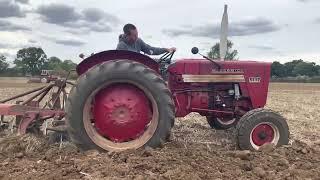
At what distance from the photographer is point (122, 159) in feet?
17.6

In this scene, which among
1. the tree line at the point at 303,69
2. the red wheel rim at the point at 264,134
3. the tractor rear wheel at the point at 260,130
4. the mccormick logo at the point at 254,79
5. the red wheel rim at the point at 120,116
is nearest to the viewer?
the red wheel rim at the point at 120,116

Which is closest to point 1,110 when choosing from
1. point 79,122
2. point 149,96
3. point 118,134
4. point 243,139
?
point 79,122

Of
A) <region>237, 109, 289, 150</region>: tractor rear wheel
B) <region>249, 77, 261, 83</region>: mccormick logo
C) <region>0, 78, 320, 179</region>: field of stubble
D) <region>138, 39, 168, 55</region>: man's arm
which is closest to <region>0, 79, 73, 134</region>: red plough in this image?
<region>0, 78, 320, 179</region>: field of stubble

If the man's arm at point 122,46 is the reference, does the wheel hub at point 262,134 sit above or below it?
below

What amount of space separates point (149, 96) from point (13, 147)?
71.1 inches

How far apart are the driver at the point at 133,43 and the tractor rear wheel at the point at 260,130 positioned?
4.98ft

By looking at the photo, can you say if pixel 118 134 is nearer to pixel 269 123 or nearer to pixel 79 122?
pixel 79 122

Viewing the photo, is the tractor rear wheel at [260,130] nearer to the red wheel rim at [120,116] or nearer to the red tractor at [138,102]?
the red tractor at [138,102]

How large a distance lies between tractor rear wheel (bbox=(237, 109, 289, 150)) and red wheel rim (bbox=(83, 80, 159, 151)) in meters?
1.34

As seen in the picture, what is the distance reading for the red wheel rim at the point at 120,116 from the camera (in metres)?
5.97

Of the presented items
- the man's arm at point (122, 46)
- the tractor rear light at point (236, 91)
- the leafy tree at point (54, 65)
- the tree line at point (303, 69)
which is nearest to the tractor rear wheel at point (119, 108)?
the man's arm at point (122, 46)

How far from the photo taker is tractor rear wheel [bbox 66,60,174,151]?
5.86 meters

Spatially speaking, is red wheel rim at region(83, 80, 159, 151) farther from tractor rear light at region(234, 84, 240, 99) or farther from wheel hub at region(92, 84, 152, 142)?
tractor rear light at region(234, 84, 240, 99)

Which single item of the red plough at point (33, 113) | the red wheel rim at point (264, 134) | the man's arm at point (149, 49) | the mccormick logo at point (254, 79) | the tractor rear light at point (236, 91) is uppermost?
the man's arm at point (149, 49)
